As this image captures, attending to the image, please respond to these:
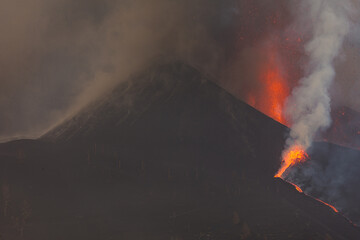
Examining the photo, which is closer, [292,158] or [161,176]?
[161,176]

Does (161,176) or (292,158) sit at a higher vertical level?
(292,158)

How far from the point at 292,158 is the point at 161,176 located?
11882 mm

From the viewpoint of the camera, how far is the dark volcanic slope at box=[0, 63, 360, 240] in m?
21.9

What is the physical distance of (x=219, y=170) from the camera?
31.4m

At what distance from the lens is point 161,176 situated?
3028cm

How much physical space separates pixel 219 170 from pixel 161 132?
856 cm

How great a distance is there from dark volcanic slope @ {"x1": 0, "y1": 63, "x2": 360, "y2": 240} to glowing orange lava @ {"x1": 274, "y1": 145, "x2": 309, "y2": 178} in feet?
2.62

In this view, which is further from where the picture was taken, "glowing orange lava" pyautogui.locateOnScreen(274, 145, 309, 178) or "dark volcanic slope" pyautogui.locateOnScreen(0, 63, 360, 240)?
"glowing orange lava" pyautogui.locateOnScreen(274, 145, 309, 178)

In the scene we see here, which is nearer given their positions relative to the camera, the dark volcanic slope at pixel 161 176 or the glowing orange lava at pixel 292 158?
the dark volcanic slope at pixel 161 176

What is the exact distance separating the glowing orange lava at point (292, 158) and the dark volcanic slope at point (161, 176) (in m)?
0.80

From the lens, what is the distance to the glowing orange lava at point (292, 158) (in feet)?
102

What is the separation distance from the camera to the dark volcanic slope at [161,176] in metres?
21.9

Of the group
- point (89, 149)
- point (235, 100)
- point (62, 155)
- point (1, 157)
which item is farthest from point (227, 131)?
point (1, 157)

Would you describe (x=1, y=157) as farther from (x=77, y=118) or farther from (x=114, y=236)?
(x=114, y=236)
